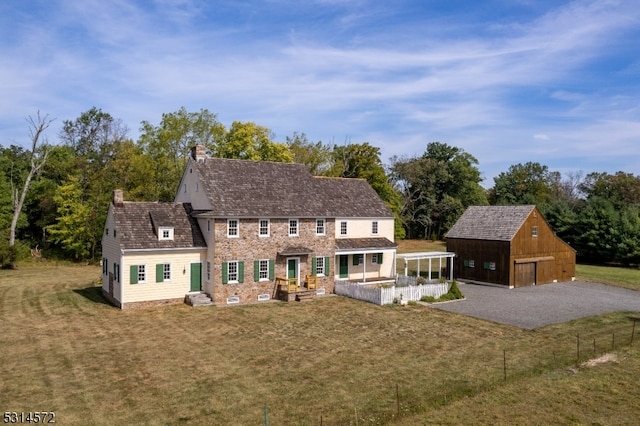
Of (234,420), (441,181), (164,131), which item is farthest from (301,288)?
(441,181)

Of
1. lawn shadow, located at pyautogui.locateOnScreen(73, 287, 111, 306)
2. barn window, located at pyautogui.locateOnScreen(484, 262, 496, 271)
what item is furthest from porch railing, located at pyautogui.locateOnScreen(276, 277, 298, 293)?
barn window, located at pyautogui.locateOnScreen(484, 262, 496, 271)

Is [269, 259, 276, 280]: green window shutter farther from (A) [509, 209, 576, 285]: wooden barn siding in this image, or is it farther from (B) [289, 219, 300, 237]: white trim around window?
(A) [509, 209, 576, 285]: wooden barn siding

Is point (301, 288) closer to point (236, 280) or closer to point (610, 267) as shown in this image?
point (236, 280)

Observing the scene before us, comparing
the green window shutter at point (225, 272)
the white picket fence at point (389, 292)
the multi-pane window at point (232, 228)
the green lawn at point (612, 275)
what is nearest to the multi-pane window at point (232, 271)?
the green window shutter at point (225, 272)

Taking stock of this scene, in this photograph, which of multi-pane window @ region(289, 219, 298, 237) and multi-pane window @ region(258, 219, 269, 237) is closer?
multi-pane window @ region(258, 219, 269, 237)

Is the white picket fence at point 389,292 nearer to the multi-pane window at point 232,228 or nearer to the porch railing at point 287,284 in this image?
the porch railing at point 287,284

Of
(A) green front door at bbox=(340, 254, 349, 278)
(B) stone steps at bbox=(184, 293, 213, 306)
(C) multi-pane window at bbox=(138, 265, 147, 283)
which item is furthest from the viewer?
(A) green front door at bbox=(340, 254, 349, 278)

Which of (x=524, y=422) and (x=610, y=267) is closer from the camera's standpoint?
(x=524, y=422)
